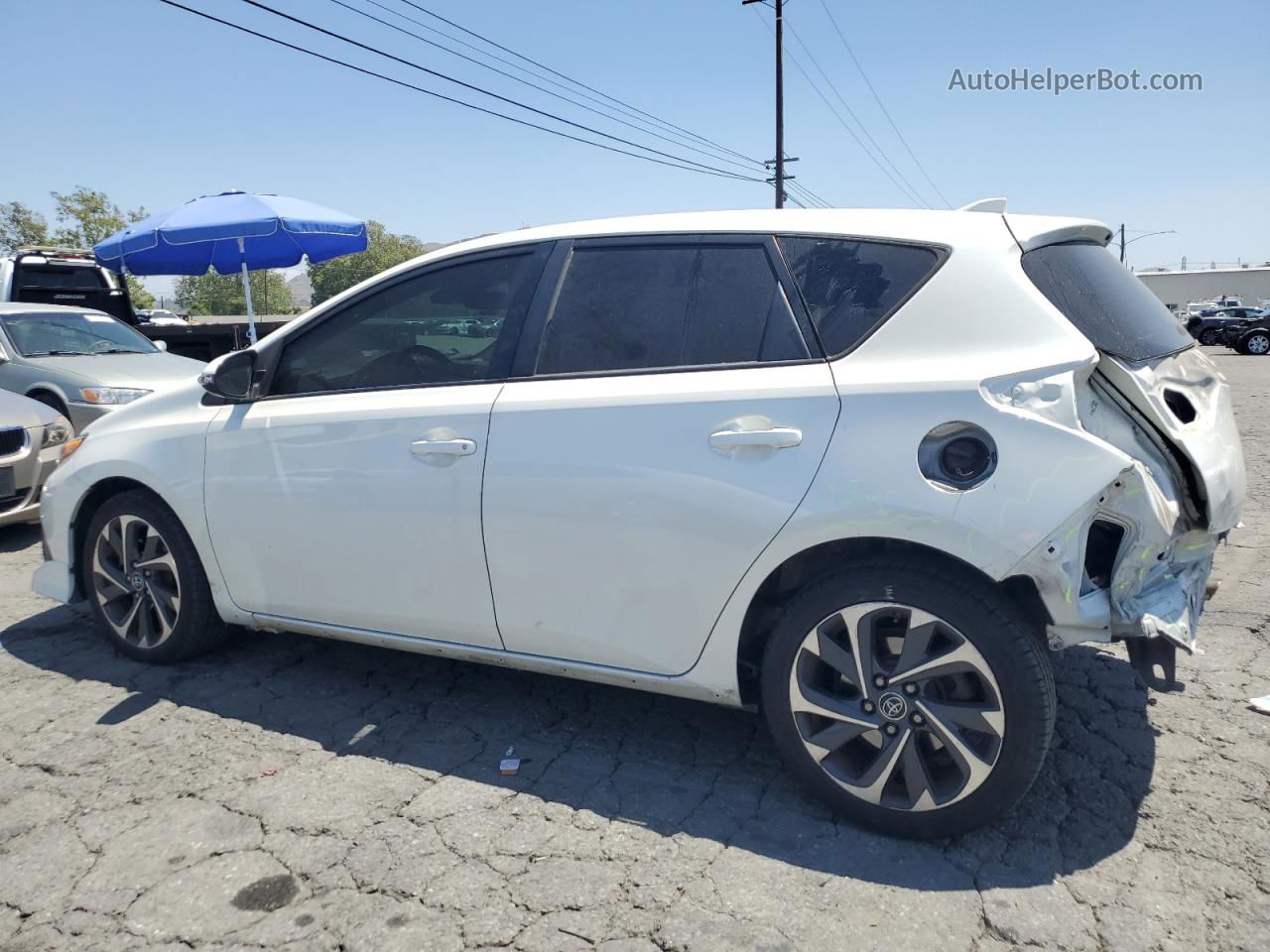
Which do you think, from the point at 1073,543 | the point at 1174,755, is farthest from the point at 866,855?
the point at 1174,755

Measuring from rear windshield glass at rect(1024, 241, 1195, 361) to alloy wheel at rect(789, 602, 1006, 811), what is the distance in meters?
0.95

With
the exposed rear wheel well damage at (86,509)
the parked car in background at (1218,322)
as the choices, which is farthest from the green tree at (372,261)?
the exposed rear wheel well damage at (86,509)

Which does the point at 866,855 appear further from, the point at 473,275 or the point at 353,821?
the point at 473,275

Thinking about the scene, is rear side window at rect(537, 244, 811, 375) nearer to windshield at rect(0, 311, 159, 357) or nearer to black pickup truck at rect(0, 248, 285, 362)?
windshield at rect(0, 311, 159, 357)

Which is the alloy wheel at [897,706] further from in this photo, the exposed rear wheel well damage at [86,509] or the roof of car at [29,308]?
the roof of car at [29,308]

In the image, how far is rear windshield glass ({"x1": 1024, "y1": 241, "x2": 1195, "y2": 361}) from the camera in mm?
2508

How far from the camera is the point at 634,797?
2.77m

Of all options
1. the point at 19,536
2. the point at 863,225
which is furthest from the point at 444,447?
the point at 19,536

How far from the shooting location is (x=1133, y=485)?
7.44 ft

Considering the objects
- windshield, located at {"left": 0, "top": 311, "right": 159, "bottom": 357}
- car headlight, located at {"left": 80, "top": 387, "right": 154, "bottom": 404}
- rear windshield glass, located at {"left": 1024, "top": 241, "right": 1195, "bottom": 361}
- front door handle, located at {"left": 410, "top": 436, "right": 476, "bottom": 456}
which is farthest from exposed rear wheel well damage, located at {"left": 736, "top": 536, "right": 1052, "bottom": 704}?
windshield, located at {"left": 0, "top": 311, "right": 159, "bottom": 357}

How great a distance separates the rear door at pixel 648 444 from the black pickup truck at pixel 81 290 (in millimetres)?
10856

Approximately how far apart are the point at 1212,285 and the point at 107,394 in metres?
94.4

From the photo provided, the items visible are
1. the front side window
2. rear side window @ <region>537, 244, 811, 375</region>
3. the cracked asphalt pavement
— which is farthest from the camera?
the front side window

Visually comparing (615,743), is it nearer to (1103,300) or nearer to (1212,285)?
(1103,300)
